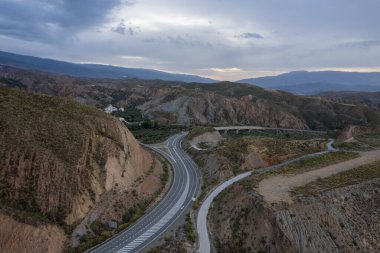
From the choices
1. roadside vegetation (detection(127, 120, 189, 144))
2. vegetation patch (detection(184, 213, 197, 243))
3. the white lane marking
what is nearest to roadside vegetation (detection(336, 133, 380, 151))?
the white lane marking

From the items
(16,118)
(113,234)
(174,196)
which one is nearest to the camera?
(113,234)

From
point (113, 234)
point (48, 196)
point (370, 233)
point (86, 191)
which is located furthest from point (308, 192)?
point (48, 196)

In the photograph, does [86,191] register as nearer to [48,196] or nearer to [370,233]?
[48,196]

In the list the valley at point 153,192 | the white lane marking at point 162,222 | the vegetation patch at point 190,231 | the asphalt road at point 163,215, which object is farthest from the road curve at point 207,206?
the white lane marking at point 162,222

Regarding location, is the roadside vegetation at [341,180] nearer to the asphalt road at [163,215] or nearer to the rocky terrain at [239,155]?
the rocky terrain at [239,155]

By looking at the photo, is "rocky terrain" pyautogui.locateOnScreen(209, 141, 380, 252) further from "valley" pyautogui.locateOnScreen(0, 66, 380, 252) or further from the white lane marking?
the white lane marking
